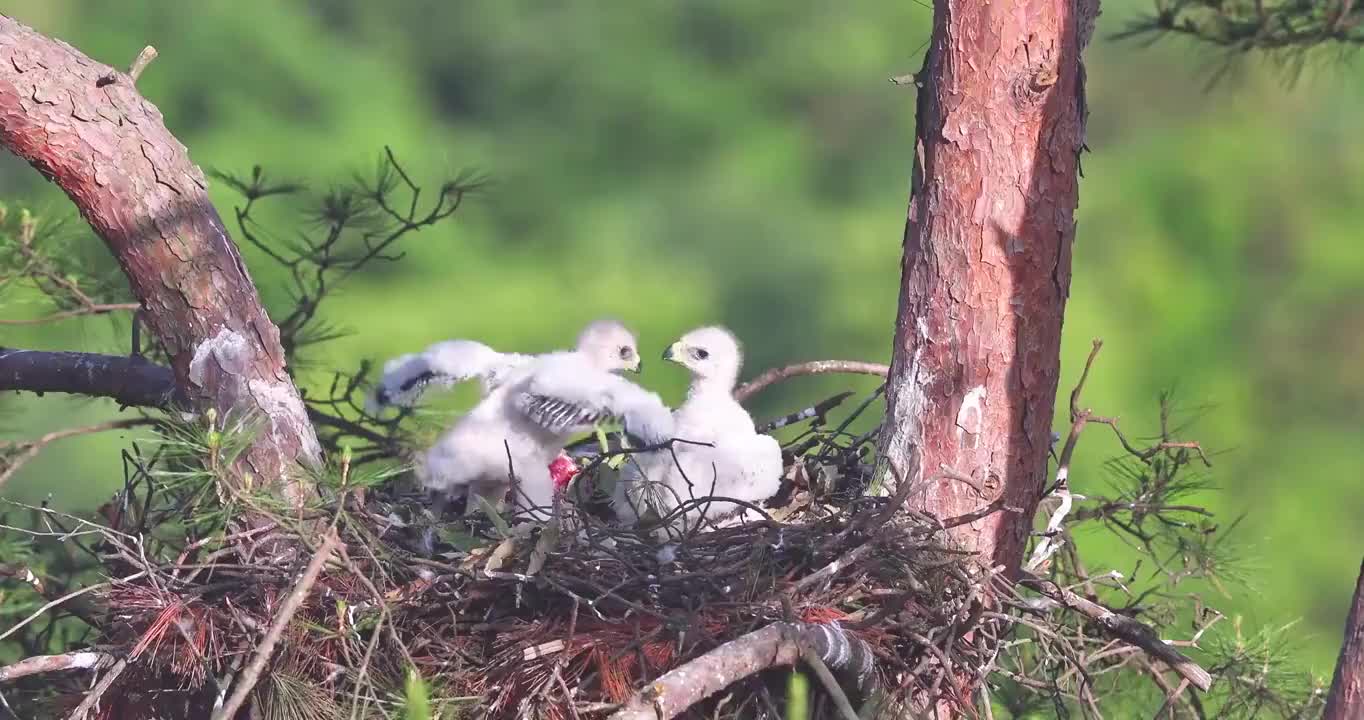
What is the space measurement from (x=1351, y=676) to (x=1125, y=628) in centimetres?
62

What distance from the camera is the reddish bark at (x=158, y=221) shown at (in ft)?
8.94

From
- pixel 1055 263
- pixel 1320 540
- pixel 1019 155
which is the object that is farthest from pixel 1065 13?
pixel 1320 540

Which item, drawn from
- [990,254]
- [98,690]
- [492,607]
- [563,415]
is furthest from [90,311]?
[990,254]

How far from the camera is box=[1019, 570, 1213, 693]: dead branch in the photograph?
2.82 meters

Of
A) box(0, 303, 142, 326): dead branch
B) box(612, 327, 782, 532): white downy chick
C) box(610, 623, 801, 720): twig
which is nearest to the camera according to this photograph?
box(610, 623, 801, 720): twig

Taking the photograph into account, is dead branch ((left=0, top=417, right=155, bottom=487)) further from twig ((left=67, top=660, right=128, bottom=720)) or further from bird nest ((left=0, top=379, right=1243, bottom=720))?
twig ((left=67, top=660, right=128, bottom=720))

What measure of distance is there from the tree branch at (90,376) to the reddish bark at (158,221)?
0.32 meters

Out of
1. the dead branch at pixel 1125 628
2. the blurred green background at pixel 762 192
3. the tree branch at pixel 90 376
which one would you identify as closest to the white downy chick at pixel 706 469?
the dead branch at pixel 1125 628

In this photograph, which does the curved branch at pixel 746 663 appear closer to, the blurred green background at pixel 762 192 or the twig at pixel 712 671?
the twig at pixel 712 671

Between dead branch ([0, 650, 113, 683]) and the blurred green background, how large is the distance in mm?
4838

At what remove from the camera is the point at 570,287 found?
32.0 feet

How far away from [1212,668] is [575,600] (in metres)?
1.51

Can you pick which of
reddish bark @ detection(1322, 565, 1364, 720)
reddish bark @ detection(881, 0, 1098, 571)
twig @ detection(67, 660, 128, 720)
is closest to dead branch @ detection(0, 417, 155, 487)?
twig @ detection(67, 660, 128, 720)

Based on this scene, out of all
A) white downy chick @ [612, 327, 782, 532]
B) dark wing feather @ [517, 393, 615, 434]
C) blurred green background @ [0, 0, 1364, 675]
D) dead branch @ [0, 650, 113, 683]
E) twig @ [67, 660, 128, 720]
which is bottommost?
twig @ [67, 660, 128, 720]
